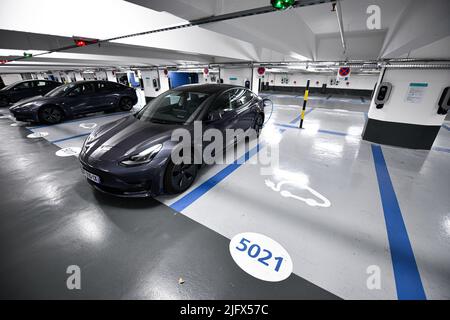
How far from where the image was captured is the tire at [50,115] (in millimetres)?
5738

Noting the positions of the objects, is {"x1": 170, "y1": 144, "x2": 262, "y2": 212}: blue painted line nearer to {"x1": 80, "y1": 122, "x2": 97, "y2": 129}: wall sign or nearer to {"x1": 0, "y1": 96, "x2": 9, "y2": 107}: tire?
{"x1": 80, "y1": 122, "x2": 97, "y2": 129}: wall sign

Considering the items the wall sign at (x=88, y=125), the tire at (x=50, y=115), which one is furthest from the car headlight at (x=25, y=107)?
the wall sign at (x=88, y=125)

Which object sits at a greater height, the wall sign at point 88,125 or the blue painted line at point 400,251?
the blue painted line at point 400,251

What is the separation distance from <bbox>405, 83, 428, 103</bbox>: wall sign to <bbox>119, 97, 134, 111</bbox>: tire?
9.24 metres

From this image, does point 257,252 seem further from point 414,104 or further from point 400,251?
point 414,104

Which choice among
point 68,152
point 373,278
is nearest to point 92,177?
point 68,152

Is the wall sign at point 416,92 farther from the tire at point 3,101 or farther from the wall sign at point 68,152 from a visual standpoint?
the tire at point 3,101

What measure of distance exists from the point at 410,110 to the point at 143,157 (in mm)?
5810

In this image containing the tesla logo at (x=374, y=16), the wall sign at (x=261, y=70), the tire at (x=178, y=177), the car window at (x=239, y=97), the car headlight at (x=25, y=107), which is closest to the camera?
the tire at (x=178, y=177)

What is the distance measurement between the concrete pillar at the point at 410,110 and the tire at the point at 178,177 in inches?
196

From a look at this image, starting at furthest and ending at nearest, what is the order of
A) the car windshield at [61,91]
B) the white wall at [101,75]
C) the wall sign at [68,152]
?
the white wall at [101,75], the car windshield at [61,91], the wall sign at [68,152]

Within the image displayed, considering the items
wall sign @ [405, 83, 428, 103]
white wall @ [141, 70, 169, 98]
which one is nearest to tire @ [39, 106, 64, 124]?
white wall @ [141, 70, 169, 98]

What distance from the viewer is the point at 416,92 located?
416 cm
